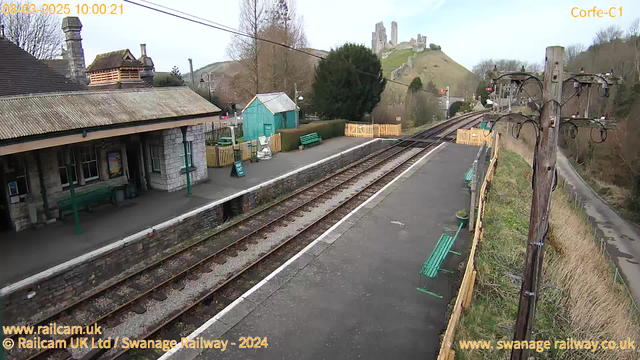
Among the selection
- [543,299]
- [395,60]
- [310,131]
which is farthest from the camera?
[395,60]

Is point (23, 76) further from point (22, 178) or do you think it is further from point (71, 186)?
point (71, 186)

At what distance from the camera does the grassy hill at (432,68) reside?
348 feet

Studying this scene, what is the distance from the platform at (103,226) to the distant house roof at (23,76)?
180 inches

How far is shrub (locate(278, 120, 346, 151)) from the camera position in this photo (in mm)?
23844

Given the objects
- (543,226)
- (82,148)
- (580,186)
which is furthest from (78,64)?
(580,186)

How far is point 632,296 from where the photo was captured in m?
14.7

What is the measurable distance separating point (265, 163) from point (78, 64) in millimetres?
9043

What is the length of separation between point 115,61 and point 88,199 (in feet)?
23.9

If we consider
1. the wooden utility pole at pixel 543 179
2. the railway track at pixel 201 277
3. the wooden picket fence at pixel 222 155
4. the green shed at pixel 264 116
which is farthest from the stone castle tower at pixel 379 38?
the wooden utility pole at pixel 543 179

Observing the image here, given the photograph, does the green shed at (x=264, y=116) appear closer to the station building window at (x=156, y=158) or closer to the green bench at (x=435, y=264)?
the station building window at (x=156, y=158)

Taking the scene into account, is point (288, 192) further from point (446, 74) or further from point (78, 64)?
point (446, 74)

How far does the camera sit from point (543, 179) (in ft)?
14.9

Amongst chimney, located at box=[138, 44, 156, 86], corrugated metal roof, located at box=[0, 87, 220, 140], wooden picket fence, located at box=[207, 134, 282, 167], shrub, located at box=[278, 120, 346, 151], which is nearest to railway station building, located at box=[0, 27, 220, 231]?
corrugated metal roof, located at box=[0, 87, 220, 140]

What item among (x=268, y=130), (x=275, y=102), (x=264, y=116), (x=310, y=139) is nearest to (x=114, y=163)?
(x=268, y=130)
